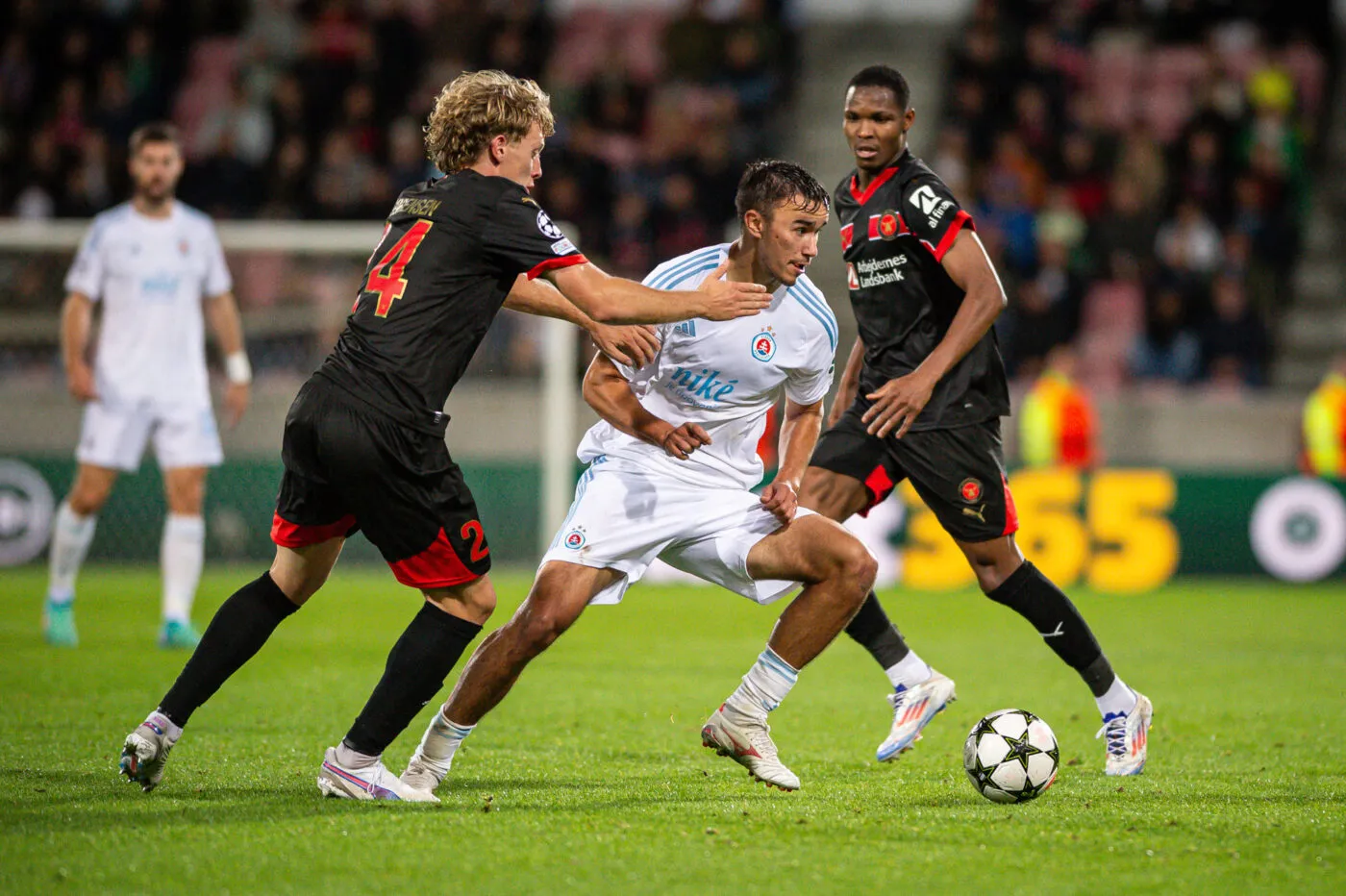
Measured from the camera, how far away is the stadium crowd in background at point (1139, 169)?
15797 mm

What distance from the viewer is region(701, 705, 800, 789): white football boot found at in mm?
5199

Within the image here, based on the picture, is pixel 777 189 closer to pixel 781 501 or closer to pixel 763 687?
pixel 781 501

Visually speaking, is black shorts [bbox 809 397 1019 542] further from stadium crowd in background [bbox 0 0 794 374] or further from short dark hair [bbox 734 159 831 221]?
stadium crowd in background [bbox 0 0 794 374]

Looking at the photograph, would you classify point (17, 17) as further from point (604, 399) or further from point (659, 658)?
point (604, 399)

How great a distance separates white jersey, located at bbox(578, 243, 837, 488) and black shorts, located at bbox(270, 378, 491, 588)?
0.89 metres

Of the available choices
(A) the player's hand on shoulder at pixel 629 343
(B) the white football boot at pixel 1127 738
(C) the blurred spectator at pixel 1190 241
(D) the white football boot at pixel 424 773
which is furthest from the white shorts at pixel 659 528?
(C) the blurred spectator at pixel 1190 241

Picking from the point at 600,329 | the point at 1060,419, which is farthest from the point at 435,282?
the point at 1060,419

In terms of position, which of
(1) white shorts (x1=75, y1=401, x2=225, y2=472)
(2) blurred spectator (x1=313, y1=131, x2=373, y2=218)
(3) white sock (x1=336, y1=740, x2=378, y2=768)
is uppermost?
(2) blurred spectator (x1=313, y1=131, x2=373, y2=218)

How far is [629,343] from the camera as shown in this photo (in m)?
5.35

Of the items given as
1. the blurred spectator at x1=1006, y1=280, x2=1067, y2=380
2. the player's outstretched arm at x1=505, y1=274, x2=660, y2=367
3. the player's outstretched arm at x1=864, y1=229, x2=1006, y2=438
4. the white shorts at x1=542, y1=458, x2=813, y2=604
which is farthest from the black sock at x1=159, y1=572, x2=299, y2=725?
the blurred spectator at x1=1006, y1=280, x2=1067, y2=380

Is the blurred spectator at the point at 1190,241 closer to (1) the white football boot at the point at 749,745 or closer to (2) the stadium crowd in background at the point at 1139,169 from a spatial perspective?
(2) the stadium crowd in background at the point at 1139,169

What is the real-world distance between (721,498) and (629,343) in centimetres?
61

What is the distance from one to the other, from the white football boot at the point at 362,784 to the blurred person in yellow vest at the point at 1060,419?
1061 cm

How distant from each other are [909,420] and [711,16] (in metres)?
13.7
